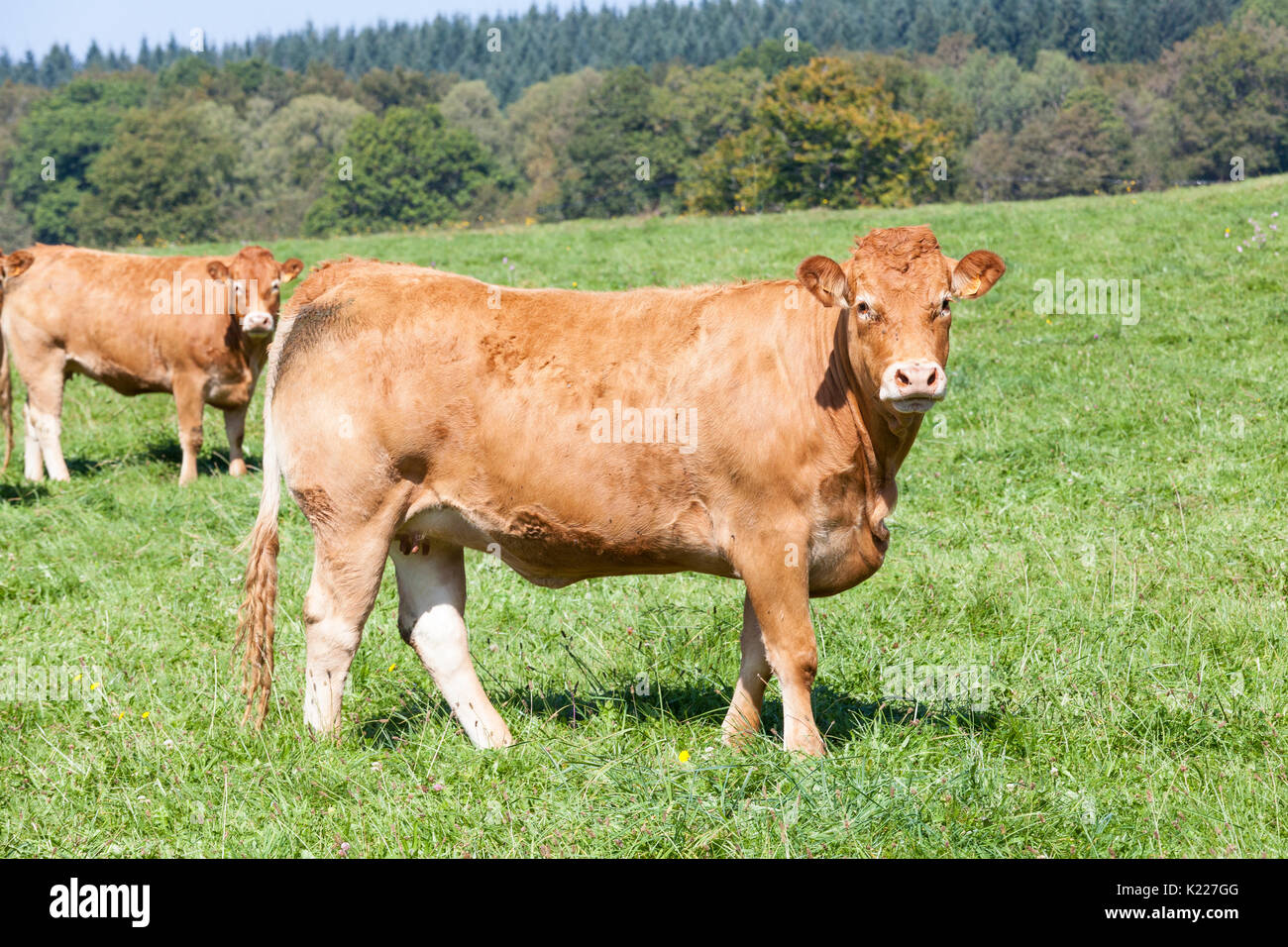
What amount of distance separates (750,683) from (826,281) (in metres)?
1.79

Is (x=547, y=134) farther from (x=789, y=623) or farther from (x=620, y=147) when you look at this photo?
(x=789, y=623)

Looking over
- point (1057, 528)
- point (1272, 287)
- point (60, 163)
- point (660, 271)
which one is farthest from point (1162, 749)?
point (60, 163)

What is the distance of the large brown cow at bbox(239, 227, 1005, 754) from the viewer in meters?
4.86

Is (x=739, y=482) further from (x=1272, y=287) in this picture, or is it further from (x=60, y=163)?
(x=60, y=163)

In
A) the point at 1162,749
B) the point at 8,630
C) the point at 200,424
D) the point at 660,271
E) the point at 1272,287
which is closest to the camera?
the point at 1162,749

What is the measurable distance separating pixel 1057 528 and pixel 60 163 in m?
110

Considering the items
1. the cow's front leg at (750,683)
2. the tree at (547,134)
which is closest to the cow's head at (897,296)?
the cow's front leg at (750,683)

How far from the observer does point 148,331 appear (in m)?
12.2

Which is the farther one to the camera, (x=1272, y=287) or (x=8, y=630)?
(x=1272, y=287)

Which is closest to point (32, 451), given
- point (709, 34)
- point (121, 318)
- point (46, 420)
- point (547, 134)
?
point (46, 420)

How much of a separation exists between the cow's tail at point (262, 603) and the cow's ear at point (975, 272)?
310 centimetres

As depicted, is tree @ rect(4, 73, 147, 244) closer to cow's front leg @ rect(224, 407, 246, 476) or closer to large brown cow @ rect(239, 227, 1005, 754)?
cow's front leg @ rect(224, 407, 246, 476)

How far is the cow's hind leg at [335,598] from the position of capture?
5.21m

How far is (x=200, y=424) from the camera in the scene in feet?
38.3
